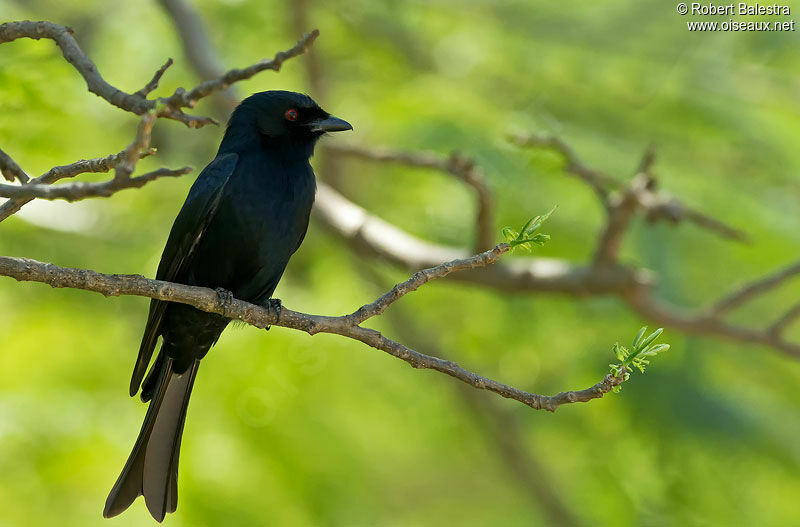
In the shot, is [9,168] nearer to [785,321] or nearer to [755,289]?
[755,289]

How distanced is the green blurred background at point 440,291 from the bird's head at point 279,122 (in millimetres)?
914

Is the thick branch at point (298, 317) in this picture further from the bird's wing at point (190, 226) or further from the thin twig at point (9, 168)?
the bird's wing at point (190, 226)

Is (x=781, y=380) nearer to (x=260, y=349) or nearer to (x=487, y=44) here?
(x=487, y=44)

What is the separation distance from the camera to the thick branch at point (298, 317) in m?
2.91

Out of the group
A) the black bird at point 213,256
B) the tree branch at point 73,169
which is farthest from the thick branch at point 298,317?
the black bird at point 213,256

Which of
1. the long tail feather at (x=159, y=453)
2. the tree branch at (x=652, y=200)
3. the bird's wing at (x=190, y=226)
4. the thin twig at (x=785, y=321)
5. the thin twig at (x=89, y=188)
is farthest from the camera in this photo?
the thin twig at (x=785, y=321)

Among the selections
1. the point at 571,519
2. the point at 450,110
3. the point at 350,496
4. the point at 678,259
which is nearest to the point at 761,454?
the point at 678,259

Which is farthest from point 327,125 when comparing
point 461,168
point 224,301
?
point 224,301

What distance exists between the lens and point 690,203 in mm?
6043

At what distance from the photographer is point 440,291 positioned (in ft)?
22.8

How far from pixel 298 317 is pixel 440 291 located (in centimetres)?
366

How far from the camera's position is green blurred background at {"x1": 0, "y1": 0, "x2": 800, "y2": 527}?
194 inches

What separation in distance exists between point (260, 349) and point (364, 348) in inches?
43.4

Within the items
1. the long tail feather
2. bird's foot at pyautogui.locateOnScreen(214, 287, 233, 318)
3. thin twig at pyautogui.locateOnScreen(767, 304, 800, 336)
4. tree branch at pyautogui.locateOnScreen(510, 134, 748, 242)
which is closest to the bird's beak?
tree branch at pyautogui.locateOnScreen(510, 134, 748, 242)
